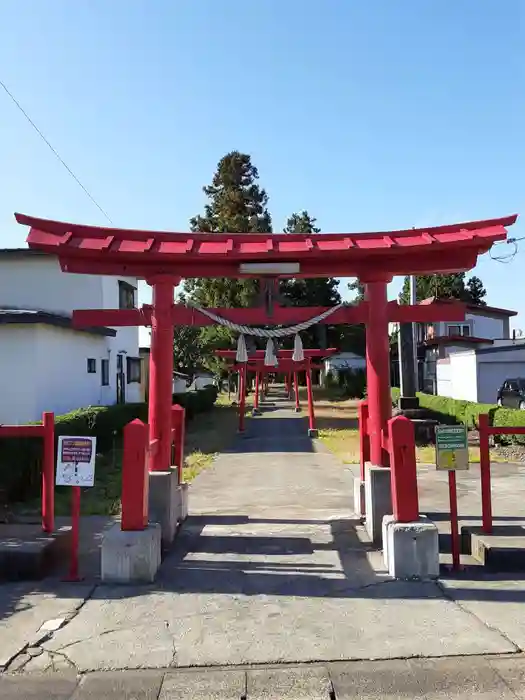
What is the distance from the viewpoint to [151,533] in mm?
6047

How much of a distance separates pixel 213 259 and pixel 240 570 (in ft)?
11.2

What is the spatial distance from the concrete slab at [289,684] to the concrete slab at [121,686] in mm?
444

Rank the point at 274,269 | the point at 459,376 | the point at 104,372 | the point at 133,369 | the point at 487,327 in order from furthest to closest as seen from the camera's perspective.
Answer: the point at 487,327 → the point at 459,376 → the point at 133,369 → the point at 104,372 → the point at 274,269

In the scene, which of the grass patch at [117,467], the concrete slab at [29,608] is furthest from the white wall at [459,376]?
the concrete slab at [29,608]

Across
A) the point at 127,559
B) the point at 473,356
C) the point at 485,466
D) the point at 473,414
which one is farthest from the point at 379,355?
→ the point at 473,356

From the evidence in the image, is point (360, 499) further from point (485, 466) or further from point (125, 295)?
point (125, 295)

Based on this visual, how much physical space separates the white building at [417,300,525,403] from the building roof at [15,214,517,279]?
21.5m

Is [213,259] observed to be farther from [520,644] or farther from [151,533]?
[520,644]

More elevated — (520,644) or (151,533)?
(151,533)

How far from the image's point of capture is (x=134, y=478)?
20.1ft

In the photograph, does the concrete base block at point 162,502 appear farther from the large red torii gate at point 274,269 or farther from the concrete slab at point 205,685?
the concrete slab at point 205,685

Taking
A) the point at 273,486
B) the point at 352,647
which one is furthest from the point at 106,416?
the point at 352,647

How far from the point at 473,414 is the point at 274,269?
1422cm

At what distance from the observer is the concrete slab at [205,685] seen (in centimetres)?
383
